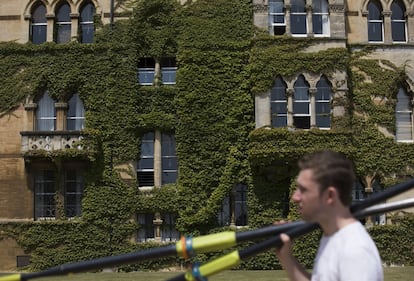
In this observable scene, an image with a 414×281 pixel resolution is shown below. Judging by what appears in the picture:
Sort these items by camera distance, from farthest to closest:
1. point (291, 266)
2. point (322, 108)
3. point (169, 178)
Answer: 1. point (169, 178)
2. point (322, 108)
3. point (291, 266)

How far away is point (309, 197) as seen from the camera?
2742mm

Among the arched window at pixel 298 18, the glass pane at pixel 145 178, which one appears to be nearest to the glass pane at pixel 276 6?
the arched window at pixel 298 18

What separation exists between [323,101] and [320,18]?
360 cm

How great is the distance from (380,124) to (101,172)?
11799 millimetres

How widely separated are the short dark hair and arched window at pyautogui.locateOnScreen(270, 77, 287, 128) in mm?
20811

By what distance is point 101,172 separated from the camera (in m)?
23.7

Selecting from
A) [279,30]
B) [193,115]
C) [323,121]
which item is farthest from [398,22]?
[193,115]

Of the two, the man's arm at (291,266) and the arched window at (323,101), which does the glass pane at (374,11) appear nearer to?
the arched window at (323,101)

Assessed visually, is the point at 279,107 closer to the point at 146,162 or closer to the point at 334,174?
the point at 146,162

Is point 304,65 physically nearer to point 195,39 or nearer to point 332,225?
point 195,39

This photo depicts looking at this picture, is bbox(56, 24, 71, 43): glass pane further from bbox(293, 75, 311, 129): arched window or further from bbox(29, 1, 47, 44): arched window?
bbox(293, 75, 311, 129): arched window

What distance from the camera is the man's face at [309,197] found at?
2.72 m

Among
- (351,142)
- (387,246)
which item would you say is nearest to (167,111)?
(351,142)

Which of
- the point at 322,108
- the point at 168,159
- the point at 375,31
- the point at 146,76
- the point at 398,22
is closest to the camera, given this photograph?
the point at 322,108
